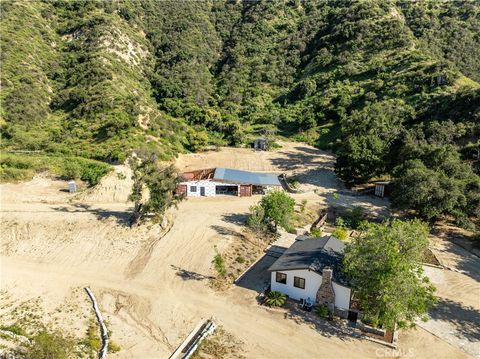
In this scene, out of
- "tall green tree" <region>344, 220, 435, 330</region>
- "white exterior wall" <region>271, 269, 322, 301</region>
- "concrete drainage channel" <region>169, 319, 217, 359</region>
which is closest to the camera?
"concrete drainage channel" <region>169, 319, 217, 359</region>

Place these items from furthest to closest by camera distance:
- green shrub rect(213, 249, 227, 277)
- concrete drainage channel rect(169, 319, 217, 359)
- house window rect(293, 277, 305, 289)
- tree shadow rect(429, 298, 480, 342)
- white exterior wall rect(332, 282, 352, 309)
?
green shrub rect(213, 249, 227, 277), house window rect(293, 277, 305, 289), white exterior wall rect(332, 282, 352, 309), tree shadow rect(429, 298, 480, 342), concrete drainage channel rect(169, 319, 217, 359)

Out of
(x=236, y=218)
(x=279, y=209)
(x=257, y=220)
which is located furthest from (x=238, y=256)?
(x=236, y=218)

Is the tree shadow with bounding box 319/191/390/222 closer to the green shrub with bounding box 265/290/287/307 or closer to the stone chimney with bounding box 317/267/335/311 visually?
the stone chimney with bounding box 317/267/335/311

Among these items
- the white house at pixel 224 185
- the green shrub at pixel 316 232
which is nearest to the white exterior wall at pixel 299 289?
the green shrub at pixel 316 232

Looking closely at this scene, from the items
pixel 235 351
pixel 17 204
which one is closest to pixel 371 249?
pixel 235 351

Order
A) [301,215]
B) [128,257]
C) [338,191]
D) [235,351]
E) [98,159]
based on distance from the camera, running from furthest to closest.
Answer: [98,159] < [338,191] < [301,215] < [128,257] < [235,351]

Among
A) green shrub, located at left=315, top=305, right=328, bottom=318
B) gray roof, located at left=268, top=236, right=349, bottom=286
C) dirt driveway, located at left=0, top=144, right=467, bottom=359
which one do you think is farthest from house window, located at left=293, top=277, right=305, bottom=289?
dirt driveway, located at left=0, top=144, right=467, bottom=359

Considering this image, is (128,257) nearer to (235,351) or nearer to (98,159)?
(235,351)
